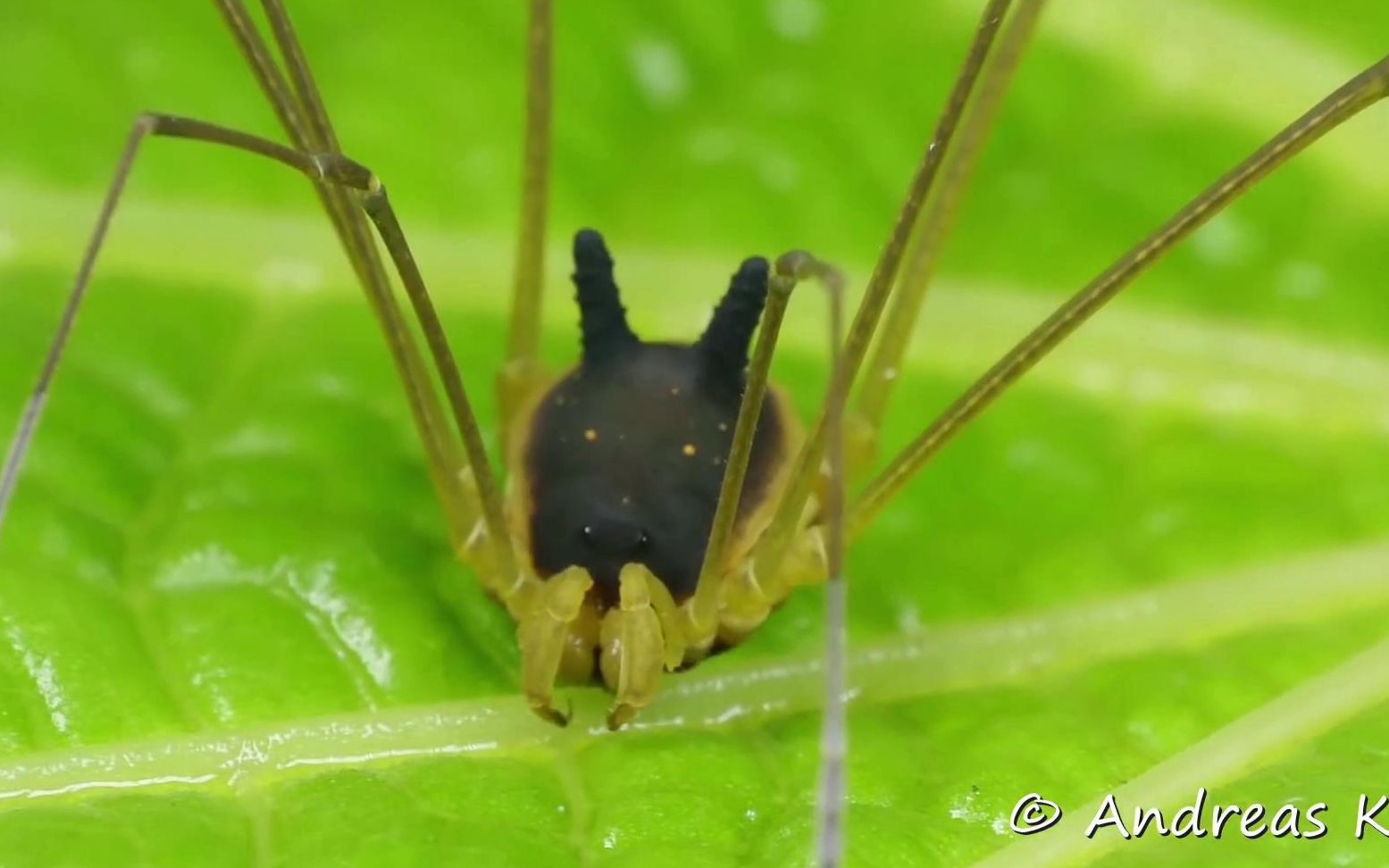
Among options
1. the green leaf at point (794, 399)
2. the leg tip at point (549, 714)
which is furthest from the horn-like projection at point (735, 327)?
the leg tip at point (549, 714)

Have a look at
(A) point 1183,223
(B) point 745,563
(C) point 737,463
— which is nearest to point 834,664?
(C) point 737,463

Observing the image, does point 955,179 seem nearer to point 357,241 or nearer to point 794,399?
point 794,399

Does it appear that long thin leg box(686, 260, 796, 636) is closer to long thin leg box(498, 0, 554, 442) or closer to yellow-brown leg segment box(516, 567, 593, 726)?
yellow-brown leg segment box(516, 567, 593, 726)

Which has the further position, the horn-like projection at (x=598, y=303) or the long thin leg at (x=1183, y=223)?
the horn-like projection at (x=598, y=303)

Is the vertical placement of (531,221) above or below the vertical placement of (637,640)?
above

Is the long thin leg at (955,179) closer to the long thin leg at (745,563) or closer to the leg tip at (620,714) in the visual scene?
the long thin leg at (745,563)

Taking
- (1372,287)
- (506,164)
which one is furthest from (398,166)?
(1372,287)
